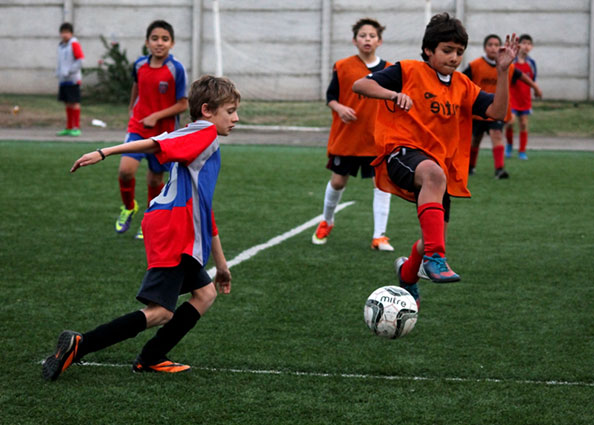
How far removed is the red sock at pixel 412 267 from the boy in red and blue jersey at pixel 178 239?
1435 mm

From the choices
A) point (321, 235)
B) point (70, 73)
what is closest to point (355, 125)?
point (321, 235)

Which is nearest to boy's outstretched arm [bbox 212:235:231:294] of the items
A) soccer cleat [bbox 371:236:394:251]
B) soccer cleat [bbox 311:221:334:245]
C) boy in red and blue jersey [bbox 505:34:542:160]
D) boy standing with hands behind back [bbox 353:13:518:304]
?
boy standing with hands behind back [bbox 353:13:518:304]

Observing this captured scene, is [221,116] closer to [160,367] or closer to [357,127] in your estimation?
[160,367]

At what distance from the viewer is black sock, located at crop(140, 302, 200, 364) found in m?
3.95

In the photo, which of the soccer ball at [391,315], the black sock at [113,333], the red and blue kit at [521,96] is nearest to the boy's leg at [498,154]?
the red and blue kit at [521,96]

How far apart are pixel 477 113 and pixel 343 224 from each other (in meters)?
3.78

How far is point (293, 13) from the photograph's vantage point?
80.0ft

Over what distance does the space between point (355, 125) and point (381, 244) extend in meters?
1.07

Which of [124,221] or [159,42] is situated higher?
[159,42]

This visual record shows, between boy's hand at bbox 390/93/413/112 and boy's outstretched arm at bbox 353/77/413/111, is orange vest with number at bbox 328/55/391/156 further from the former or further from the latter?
boy's hand at bbox 390/93/413/112

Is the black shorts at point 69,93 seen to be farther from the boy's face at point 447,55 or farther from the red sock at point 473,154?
the boy's face at point 447,55

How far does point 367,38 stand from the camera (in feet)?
24.2

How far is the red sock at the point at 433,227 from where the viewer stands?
4.45 metres

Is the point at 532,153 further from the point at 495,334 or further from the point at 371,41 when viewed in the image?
the point at 495,334
